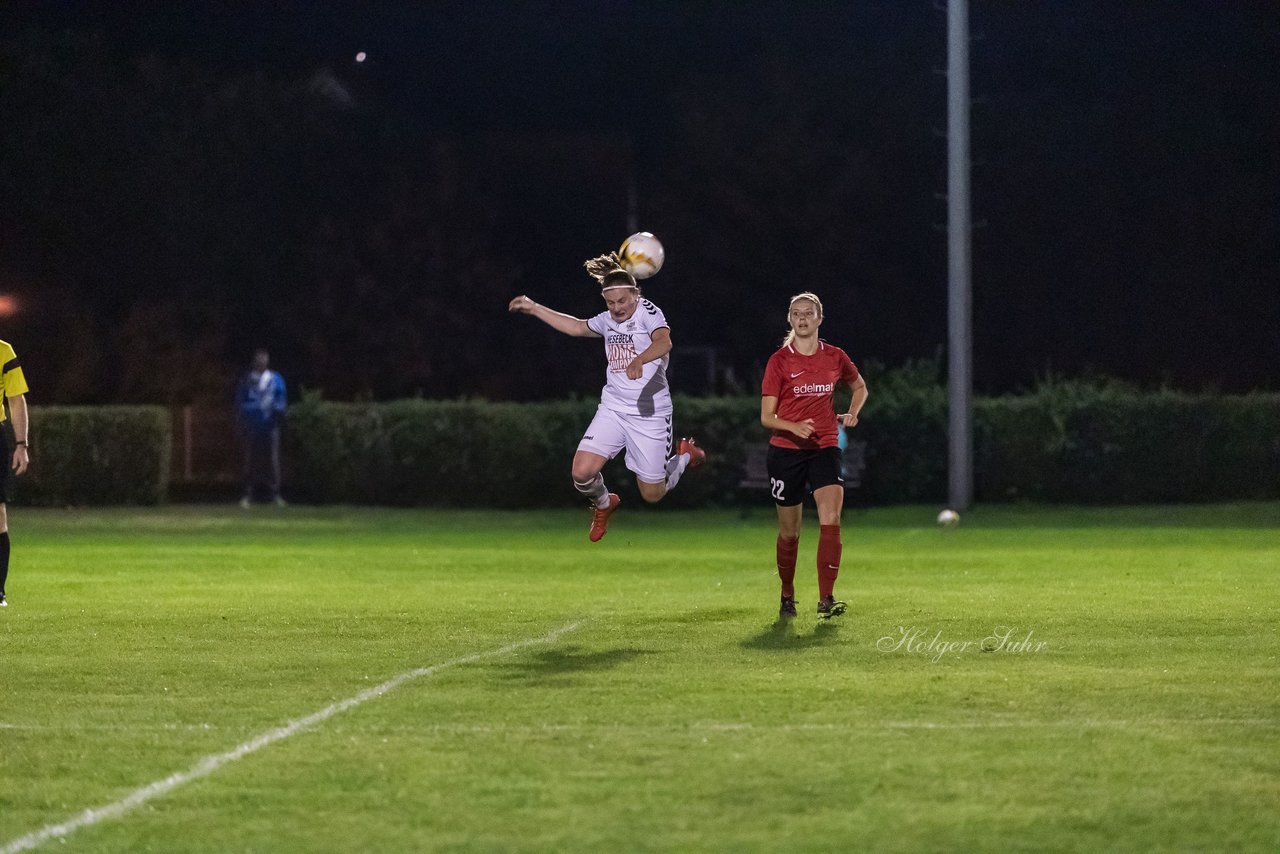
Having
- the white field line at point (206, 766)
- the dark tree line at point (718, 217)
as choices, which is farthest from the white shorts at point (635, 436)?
the dark tree line at point (718, 217)

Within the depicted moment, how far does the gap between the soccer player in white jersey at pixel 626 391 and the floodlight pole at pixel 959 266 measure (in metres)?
14.0

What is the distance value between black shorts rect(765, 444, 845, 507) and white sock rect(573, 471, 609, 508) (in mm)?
1648

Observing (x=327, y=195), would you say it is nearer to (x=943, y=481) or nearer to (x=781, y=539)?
(x=943, y=481)

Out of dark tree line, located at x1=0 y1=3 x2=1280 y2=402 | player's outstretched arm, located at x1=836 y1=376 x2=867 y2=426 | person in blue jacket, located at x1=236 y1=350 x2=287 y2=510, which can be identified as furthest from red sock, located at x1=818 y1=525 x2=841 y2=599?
dark tree line, located at x1=0 y1=3 x2=1280 y2=402

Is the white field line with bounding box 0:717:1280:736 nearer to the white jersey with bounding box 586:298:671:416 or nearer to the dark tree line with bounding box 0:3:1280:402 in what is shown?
the white jersey with bounding box 586:298:671:416

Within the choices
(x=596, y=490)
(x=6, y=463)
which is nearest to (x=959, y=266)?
(x=596, y=490)

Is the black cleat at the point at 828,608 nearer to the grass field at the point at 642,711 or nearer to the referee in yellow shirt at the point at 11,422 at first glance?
the grass field at the point at 642,711

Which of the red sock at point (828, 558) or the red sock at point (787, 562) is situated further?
the red sock at point (787, 562)

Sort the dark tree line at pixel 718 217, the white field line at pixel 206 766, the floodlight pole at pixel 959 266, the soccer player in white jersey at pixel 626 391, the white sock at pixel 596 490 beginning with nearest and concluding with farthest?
the white field line at pixel 206 766
the soccer player in white jersey at pixel 626 391
the white sock at pixel 596 490
the floodlight pole at pixel 959 266
the dark tree line at pixel 718 217

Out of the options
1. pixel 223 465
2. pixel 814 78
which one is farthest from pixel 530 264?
pixel 223 465

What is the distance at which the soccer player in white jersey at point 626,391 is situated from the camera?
12.9 metres

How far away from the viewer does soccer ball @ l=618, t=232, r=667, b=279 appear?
524 inches

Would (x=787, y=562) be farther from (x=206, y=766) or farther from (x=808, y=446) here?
(x=206, y=766)

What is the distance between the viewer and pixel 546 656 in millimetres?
10688
